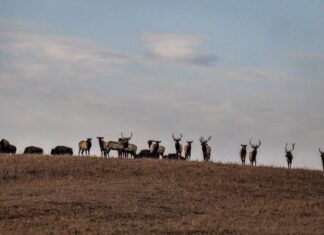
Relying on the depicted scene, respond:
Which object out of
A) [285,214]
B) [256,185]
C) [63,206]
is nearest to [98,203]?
[63,206]

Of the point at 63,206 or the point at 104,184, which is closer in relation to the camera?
the point at 63,206

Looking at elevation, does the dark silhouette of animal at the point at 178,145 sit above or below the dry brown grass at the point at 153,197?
above

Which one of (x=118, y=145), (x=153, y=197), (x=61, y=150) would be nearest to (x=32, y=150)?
(x=61, y=150)

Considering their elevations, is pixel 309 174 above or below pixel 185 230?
above

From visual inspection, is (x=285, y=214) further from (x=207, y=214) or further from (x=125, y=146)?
(x=125, y=146)

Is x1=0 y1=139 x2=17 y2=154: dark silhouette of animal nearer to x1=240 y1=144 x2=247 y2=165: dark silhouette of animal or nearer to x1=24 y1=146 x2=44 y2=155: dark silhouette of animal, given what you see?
x1=24 y1=146 x2=44 y2=155: dark silhouette of animal

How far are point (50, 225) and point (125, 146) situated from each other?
82.4ft

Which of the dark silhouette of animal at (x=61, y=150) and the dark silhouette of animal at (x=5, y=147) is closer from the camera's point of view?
the dark silhouette of animal at (x=61, y=150)

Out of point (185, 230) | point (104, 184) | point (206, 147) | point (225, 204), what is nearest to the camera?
point (185, 230)

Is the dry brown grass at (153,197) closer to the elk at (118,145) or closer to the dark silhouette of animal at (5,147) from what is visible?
the elk at (118,145)

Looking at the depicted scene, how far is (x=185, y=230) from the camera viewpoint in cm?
3000

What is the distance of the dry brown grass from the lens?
31047 mm

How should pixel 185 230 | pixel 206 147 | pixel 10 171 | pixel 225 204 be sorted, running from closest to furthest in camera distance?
pixel 185 230 → pixel 225 204 → pixel 10 171 → pixel 206 147

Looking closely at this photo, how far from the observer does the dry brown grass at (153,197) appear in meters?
31.0
